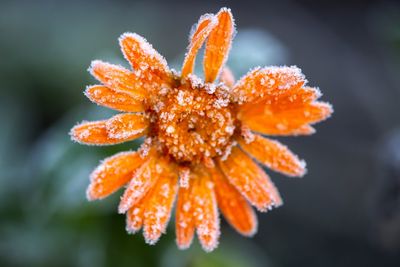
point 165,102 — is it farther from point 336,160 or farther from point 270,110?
point 336,160

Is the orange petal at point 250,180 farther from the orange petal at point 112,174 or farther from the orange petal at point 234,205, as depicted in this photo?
the orange petal at point 112,174

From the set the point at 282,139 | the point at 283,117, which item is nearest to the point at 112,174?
the point at 283,117

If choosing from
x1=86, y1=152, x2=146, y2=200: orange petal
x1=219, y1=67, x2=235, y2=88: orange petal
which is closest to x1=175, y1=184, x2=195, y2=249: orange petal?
x1=86, y1=152, x2=146, y2=200: orange petal

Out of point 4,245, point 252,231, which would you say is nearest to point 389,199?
point 252,231

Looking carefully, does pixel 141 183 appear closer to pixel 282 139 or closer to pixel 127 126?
Result: pixel 127 126

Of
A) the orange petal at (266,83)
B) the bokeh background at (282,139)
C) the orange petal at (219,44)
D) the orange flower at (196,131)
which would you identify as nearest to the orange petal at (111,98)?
the orange flower at (196,131)

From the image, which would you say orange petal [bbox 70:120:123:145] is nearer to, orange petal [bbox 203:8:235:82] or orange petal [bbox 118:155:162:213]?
orange petal [bbox 118:155:162:213]
